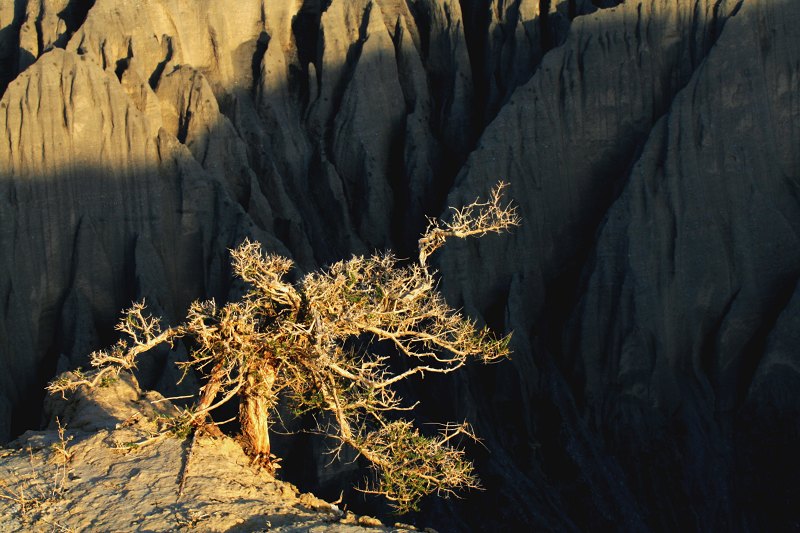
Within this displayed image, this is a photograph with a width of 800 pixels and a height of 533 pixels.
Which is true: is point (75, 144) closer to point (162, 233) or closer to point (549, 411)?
point (162, 233)

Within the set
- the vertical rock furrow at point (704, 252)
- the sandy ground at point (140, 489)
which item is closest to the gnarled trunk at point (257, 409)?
the sandy ground at point (140, 489)

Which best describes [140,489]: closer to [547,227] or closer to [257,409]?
[257,409]

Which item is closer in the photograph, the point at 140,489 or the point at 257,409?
the point at 140,489

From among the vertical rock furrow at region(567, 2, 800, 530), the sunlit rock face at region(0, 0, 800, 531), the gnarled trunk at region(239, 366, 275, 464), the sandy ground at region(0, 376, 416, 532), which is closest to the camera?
the sandy ground at region(0, 376, 416, 532)

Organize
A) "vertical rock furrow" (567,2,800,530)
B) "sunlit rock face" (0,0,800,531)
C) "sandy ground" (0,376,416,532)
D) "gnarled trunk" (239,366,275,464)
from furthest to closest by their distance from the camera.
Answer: "vertical rock furrow" (567,2,800,530), "sunlit rock face" (0,0,800,531), "gnarled trunk" (239,366,275,464), "sandy ground" (0,376,416,532)

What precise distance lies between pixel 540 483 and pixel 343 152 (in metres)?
9.96

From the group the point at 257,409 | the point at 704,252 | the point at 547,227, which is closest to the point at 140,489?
the point at 257,409

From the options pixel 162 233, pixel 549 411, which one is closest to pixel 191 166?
pixel 162 233

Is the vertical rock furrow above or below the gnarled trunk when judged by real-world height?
below

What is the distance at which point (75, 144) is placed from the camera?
78.5 ft

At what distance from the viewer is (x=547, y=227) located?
1013 inches

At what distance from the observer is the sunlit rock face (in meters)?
22.7

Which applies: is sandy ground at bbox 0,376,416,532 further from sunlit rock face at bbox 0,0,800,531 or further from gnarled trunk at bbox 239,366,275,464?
sunlit rock face at bbox 0,0,800,531

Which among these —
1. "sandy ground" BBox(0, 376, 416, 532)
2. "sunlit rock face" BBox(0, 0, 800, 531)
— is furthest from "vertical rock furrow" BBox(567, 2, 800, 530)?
"sandy ground" BBox(0, 376, 416, 532)
